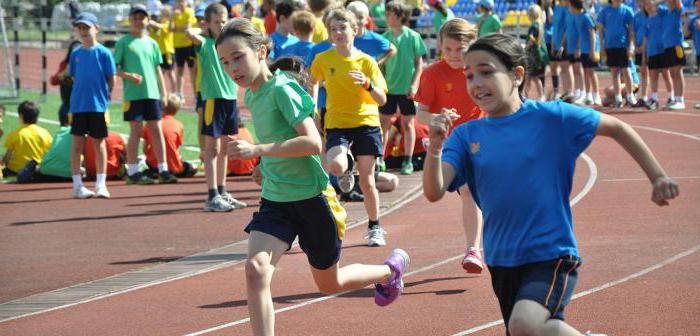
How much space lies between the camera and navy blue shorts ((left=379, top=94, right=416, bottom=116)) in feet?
44.5

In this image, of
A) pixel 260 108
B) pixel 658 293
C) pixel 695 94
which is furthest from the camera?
pixel 695 94

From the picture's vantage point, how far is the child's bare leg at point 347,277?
5.88 meters

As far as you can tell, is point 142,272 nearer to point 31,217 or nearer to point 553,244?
point 31,217

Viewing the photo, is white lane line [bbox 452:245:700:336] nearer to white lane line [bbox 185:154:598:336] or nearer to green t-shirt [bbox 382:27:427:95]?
white lane line [bbox 185:154:598:336]

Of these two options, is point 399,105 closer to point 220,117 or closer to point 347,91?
point 220,117

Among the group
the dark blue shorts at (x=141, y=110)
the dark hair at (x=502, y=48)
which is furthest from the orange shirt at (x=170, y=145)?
the dark hair at (x=502, y=48)

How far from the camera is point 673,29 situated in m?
19.0

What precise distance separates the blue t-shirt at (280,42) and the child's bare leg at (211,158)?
1.27 m

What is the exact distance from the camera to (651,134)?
640 inches

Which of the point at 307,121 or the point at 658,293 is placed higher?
the point at 307,121

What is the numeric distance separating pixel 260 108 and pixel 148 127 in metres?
7.58

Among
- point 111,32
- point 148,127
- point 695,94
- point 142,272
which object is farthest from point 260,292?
point 111,32

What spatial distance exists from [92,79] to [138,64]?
25.5 inches

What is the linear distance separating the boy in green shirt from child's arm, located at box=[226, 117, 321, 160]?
568cm
